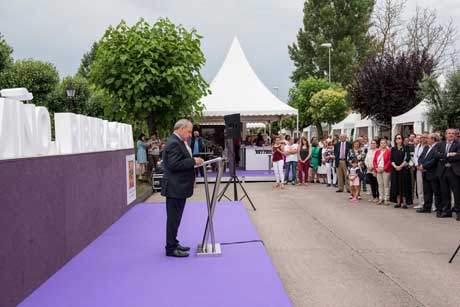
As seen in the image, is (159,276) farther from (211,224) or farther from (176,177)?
(176,177)

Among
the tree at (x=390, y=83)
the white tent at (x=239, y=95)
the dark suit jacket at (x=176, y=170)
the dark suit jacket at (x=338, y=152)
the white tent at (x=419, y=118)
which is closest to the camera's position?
the dark suit jacket at (x=176, y=170)

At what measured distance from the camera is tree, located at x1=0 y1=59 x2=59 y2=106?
3119 cm

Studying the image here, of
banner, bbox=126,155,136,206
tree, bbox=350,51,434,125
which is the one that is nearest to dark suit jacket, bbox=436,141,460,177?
banner, bbox=126,155,136,206

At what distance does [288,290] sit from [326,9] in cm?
4934

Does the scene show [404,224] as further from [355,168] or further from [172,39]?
[172,39]

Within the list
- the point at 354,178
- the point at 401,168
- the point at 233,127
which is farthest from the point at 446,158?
the point at 233,127

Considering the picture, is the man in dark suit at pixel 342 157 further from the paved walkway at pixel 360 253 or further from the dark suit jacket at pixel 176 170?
the dark suit jacket at pixel 176 170

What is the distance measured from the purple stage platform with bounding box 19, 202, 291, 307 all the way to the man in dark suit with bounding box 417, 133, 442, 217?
15.2ft

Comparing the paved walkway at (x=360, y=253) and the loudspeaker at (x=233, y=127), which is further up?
the loudspeaker at (x=233, y=127)

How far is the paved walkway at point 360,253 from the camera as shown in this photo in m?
5.15

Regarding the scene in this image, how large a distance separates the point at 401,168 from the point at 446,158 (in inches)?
69.4

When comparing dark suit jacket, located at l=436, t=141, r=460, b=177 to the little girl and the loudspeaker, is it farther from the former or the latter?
the loudspeaker

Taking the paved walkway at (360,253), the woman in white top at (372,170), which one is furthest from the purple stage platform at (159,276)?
the woman in white top at (372,170)

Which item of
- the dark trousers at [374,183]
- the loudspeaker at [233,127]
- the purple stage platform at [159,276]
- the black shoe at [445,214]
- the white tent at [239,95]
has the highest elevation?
the white tent at [239,95]
